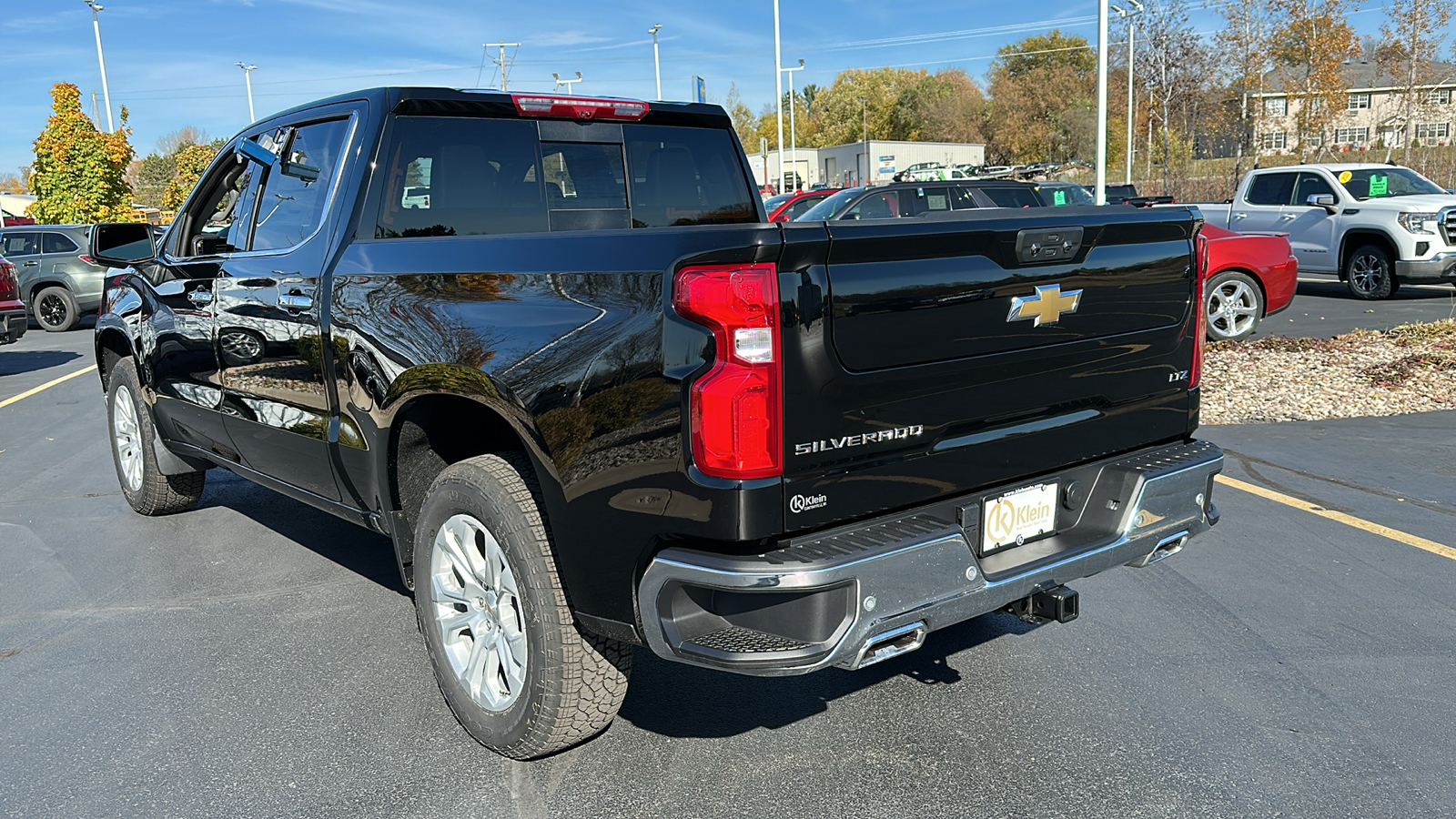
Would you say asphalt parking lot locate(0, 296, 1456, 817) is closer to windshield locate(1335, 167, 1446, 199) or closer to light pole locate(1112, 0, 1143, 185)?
windshield locate(1335, 167, 1446, 199)

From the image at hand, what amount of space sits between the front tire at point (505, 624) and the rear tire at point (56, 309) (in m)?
17.0

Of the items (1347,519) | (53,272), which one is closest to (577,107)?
(1347,519)

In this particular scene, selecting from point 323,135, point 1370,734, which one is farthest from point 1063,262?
point 323,135

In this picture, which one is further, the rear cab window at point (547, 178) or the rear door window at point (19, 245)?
the rear door window at point (19, 245)

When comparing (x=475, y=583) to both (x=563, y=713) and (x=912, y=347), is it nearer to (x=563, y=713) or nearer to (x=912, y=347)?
(x=563, y=713)

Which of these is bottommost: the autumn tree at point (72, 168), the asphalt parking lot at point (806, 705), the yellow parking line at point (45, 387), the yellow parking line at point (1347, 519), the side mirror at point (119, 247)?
the yellow parking line at point (1347, 519)

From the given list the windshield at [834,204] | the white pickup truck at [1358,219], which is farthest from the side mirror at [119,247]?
the white pickup truck at [1358,219]

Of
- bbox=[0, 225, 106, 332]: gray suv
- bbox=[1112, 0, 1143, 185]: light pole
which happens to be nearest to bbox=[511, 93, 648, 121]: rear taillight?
bbox=[0, 225, 106, 332]: gray suv

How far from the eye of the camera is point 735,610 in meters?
2.60

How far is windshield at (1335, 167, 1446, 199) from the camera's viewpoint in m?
15.5

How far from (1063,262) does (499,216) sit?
2.01 m

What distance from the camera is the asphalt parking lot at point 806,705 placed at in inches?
119

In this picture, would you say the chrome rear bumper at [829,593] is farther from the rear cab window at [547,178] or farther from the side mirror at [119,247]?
the side mirror at [119,247]

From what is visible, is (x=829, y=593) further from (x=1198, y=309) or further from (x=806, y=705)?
(x=1198, y=309)
